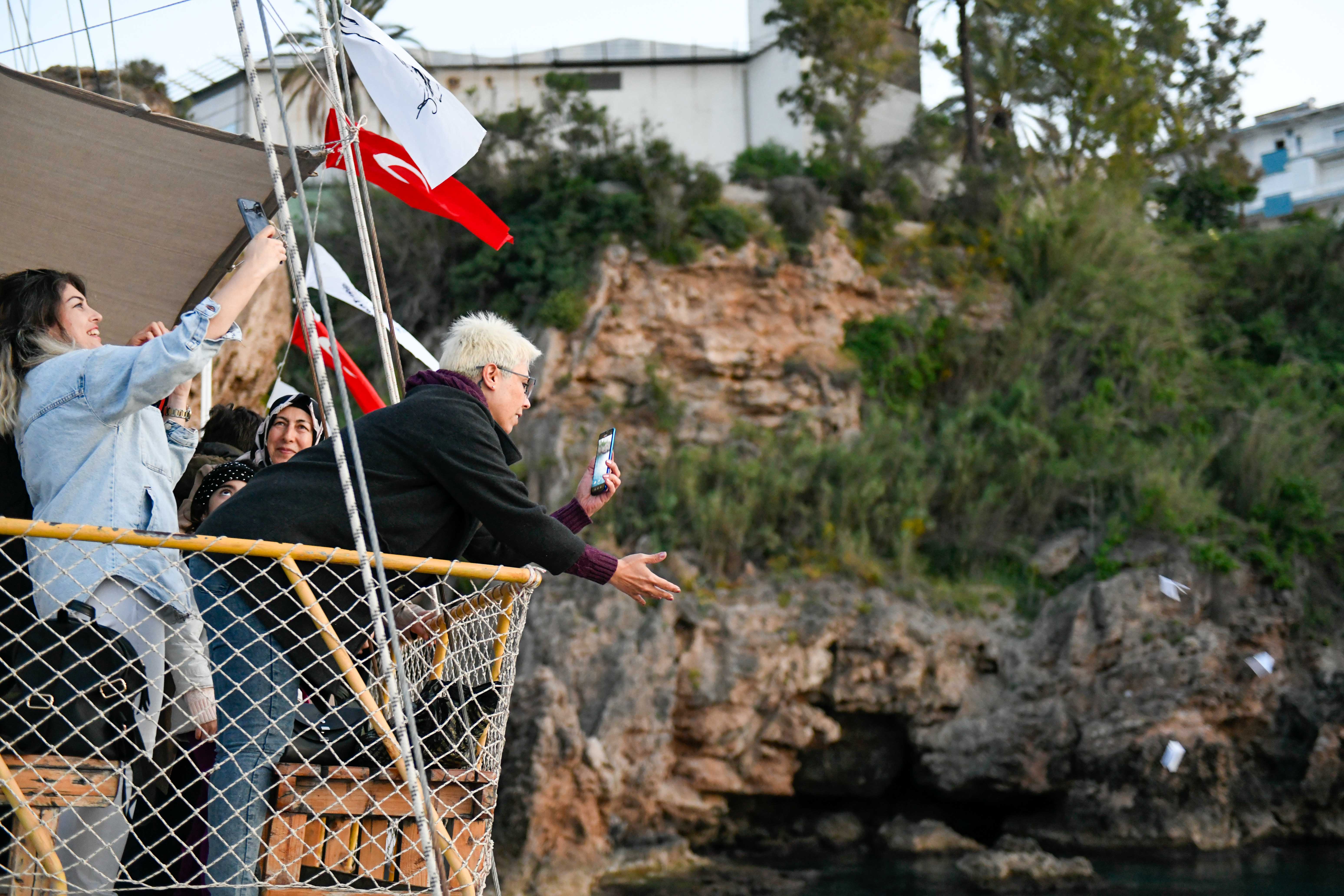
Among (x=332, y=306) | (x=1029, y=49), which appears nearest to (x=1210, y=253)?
(x=1029, y=49)

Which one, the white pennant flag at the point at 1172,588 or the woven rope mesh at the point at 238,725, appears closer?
the woven rope mesh at the point at 238,725

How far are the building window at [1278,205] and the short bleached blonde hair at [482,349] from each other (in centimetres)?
3957

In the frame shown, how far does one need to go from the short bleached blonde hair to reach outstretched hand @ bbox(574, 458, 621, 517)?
377 mm

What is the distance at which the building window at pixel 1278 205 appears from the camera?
3784 cm

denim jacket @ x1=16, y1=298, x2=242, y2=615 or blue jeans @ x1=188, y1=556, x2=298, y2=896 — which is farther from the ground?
denim jacket @ x1=16, y1=298, x2=242, y2=615

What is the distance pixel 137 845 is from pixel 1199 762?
48.0 feet

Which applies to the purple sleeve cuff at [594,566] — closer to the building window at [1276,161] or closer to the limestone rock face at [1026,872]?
the limestone rock face at [1026,872]

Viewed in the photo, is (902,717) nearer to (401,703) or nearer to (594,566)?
(594,566)

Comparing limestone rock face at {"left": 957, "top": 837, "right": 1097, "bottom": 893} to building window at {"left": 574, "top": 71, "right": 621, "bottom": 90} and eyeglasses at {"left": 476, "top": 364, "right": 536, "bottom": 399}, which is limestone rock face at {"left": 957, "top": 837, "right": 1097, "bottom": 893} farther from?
building window at {"left": 574, "top": 71, "right": 621, "bottom": 90}

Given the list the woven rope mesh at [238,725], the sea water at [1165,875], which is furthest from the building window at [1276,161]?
the woven rope mesh at [238,725]

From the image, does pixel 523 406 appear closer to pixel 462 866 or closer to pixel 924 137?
pixel 462 866

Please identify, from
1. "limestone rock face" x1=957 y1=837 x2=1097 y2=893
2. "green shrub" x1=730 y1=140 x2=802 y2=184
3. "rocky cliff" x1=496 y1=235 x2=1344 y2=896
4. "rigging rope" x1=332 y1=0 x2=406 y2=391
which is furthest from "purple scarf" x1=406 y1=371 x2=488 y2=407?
"green shrub" x1=730 y1=140 x2=802 y2=184

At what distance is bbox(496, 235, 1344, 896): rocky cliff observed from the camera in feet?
48.5

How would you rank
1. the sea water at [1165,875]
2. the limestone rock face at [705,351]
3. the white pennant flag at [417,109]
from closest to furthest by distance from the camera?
the white pennant flag at [417,109] → the sea water at [1165,875] → the limestone rock face at [705,351]
